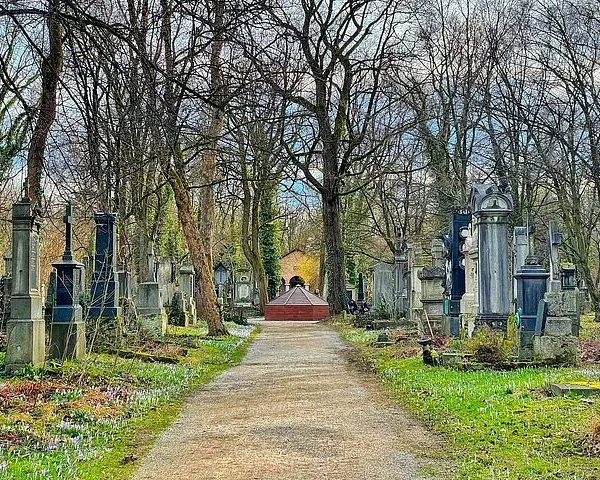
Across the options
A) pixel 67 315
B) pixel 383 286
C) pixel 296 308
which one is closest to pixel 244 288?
pixel 296 308

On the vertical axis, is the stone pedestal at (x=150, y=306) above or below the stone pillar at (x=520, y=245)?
below

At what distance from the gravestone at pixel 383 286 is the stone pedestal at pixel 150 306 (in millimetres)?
11619

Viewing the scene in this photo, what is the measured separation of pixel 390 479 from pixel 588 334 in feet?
58.5

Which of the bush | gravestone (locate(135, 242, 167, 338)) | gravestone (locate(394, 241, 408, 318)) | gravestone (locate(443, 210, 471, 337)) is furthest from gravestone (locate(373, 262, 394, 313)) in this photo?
the bush

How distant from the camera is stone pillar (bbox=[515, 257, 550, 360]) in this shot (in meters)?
15.0

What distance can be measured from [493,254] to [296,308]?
83.6 ft

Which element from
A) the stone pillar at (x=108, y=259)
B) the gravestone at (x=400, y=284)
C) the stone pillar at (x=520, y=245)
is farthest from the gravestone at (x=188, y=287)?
the stone pillar at (x=520, y=245)

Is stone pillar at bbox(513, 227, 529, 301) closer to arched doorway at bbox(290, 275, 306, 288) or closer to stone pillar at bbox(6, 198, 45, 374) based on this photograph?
stone pillar at bbox(6, 198, 45, 374)

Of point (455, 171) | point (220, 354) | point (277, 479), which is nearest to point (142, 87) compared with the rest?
point (277, 479)

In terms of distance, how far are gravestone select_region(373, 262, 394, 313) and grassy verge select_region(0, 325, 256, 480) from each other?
18789 millimetres

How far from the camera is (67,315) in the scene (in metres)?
15.0

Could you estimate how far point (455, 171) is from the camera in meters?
36.4

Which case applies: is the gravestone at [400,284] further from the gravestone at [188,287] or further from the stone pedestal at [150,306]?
the stone pedestal at [150,306]

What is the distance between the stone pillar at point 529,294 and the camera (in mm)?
15016
